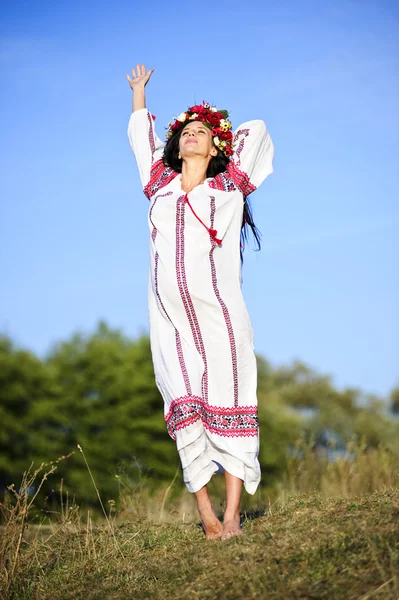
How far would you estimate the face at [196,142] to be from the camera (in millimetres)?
5461

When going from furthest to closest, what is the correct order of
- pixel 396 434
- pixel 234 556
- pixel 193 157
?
pixel 396 434 → pixel 193 157 → pixel 234 556

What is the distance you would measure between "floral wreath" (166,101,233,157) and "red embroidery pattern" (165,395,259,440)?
5.45 feet

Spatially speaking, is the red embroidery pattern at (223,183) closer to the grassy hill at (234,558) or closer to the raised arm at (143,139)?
the raised arm at (143,139)

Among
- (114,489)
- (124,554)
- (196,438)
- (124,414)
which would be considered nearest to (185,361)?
(196,438)

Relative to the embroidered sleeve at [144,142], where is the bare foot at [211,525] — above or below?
below

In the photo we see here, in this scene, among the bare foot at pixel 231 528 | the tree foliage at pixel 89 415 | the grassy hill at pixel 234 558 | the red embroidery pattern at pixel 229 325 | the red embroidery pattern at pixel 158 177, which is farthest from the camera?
the tree foliage at pixel 89 415

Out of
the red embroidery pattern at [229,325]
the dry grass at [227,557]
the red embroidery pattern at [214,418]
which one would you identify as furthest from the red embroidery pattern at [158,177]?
the dry grass at [227,557]

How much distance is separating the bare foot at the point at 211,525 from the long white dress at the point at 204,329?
16 centimetres

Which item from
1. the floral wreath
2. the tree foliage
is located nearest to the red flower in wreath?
the floral wreath

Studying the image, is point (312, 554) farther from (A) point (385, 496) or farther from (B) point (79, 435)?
(B) point (79, 435)

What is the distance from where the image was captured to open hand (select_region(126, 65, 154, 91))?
6.00m

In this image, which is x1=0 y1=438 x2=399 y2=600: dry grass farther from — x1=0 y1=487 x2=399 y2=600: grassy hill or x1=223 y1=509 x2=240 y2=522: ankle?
x1=223 y1=509 x2=240 y2=522: ankle

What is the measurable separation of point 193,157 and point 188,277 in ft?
2.81

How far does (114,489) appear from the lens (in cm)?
1992
